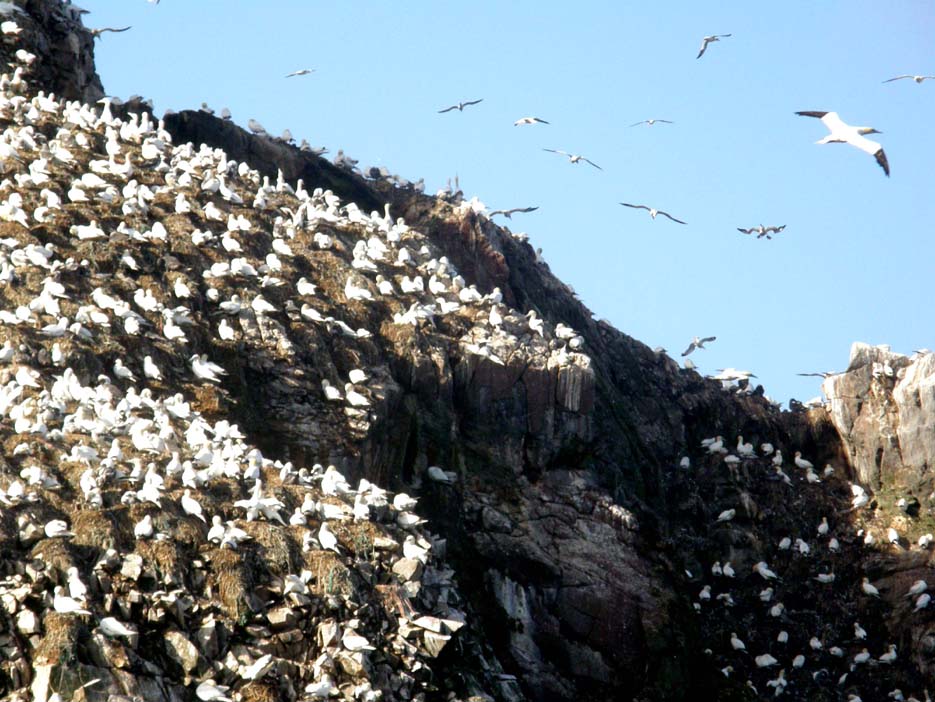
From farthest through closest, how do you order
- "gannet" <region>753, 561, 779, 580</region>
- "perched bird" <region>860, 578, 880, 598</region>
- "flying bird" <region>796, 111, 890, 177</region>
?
"gannet" <region>753, 561, 779, 580</region> < "perched bird" <region>860, 578, 880, 598</region> < "flying bird" <region>796, 111, 890, 177</region>

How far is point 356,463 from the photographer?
1635 inches

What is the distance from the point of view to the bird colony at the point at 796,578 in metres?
49.8

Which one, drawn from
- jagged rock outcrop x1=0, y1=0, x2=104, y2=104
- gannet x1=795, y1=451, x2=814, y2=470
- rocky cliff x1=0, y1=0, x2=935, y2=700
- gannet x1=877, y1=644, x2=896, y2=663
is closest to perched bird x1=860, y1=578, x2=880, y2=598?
rocky cliff x1=0, y1=0, x2=935, y2=700

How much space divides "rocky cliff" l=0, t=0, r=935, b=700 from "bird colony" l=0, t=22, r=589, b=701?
7 centimetres

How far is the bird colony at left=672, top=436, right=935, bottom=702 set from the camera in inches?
1960

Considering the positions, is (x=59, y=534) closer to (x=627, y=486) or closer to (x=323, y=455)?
(x=323, y=455)

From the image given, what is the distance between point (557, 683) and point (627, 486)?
9.40 metres

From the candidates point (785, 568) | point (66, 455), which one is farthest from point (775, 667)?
point (66, 455)

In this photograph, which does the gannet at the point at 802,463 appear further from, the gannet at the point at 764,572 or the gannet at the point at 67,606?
the gannet at the point at 67,606

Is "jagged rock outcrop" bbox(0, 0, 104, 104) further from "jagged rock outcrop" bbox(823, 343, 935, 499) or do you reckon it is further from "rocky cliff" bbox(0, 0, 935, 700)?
"jagged rock outcrop" bbox(823, 343, 935, 499)

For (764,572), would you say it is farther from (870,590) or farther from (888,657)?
(888,657)

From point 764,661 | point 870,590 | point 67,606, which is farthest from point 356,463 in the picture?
point 870,590

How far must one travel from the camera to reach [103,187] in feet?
152

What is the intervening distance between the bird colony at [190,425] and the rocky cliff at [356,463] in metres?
0.07
